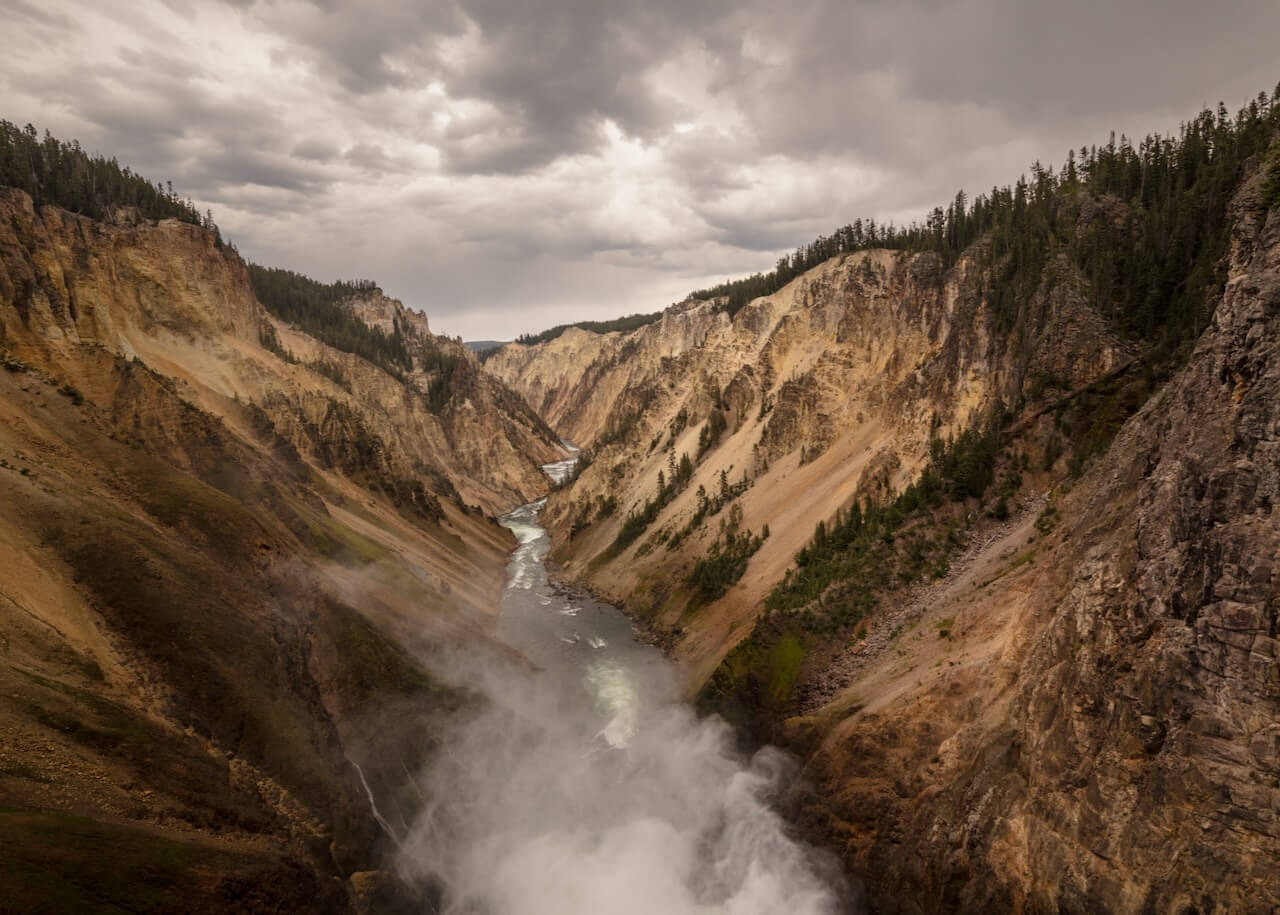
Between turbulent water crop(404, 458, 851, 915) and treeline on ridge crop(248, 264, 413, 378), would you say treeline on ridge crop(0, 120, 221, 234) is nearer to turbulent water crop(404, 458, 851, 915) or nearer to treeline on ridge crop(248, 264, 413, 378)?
treeline on ridge crop(248, 264, 413, 378)

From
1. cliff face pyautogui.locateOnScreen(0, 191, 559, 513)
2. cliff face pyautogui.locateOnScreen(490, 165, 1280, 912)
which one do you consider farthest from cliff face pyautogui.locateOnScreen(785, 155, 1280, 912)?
cliff face pyautogui.locateOnScreen(0, 191, 559, 513)

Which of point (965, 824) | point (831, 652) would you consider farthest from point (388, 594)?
point (965, 824)

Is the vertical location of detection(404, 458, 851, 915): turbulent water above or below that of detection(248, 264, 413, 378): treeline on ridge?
below

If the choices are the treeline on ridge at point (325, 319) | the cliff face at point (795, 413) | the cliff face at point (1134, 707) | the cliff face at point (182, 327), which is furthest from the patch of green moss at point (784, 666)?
the treeline on ridge at point (325, 319)

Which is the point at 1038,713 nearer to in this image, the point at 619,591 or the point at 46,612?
the point at 46,612

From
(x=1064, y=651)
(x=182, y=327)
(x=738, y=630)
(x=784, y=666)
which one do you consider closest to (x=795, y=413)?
(x=738, y=630)
